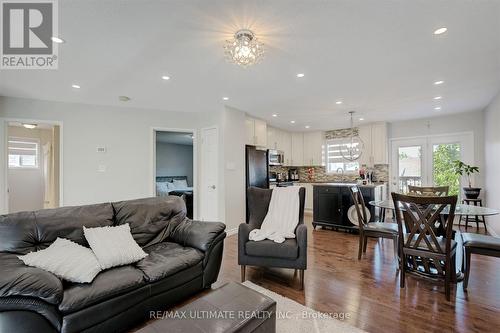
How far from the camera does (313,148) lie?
7113mm

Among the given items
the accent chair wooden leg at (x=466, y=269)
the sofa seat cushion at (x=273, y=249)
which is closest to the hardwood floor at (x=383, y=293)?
the accent chair wooden leg at (x=466, y=269)

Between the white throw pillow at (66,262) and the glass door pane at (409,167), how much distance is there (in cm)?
655

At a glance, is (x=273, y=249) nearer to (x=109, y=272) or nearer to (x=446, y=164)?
(x=109, y=272)

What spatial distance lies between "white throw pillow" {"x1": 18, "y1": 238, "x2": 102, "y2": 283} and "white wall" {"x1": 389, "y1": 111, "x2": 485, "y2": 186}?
673cm

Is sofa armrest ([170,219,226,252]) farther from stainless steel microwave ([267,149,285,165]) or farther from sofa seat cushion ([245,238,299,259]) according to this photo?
stainless steel microwave ([267,149,285,165])

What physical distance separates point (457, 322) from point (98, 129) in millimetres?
5494

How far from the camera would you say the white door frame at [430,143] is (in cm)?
509

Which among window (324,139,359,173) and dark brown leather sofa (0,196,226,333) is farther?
window (324,139,359,173)

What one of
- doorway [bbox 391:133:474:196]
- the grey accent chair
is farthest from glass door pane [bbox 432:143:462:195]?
the grey accent chair

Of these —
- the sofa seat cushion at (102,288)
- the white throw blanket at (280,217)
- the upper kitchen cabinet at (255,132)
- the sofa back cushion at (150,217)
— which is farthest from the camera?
the upper kitchen cabinet at (255,132)

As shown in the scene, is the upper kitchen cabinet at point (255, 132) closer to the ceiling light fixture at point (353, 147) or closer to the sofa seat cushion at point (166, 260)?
the ceiling light fixture at point (353, 147)

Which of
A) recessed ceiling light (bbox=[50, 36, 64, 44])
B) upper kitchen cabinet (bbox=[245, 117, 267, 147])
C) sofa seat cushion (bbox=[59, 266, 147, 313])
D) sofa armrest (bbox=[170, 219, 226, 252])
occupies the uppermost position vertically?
recessed ceiling light (bbox=[50, 36, 64, 44])

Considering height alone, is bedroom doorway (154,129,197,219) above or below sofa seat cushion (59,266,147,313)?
above

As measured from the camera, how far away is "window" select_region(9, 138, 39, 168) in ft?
18.7
